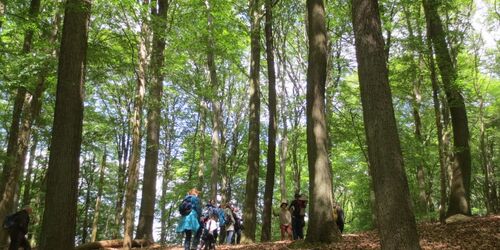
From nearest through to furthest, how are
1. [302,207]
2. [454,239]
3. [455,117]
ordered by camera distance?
[454,239]
[455,117]
[302,207]

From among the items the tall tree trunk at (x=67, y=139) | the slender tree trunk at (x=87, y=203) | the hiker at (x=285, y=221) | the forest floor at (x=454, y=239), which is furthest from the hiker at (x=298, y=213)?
the slender tree trunk at (x=87, y=203)

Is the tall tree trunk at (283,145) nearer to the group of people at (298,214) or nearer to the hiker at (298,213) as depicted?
the group of people at (298,214)

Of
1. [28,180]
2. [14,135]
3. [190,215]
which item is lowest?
[190,215]

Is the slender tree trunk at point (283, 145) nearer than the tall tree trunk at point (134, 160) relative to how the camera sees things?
No

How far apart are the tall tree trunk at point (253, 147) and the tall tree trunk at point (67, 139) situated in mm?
6544

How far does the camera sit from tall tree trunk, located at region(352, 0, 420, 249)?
4695 millimetres

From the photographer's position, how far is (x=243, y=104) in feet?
95.6

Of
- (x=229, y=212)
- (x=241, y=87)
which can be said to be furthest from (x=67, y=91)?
(x=241, y=87)

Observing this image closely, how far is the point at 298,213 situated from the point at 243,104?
660 inches

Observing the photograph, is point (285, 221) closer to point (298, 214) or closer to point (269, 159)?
point (298, 214)

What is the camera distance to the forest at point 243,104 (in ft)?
22.4

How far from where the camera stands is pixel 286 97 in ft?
83.5

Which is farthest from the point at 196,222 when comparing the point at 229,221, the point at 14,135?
the point at 14,135

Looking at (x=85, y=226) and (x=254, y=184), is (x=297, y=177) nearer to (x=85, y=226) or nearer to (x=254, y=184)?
(x=254, y=184)
